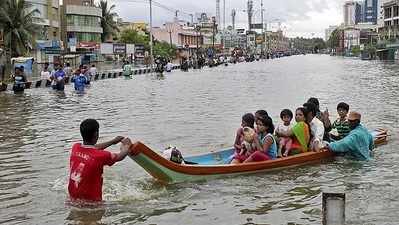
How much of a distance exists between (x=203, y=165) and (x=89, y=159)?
9.70ft

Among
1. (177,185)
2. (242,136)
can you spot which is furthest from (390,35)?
(177,185)

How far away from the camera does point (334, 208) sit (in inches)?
242

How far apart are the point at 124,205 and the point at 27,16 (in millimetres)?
→ 51743

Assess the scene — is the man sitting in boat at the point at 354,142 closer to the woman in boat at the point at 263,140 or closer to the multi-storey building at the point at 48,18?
the woman in boat at the point at 263,140

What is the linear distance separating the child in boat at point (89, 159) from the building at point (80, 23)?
8325cm

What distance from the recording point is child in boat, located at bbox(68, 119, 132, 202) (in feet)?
25.6

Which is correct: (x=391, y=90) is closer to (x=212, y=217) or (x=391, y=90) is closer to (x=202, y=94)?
(x=202, y=94)

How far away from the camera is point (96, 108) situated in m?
24.4

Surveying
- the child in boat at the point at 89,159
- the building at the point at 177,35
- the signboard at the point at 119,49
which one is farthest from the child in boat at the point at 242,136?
the building at the point at 177,35

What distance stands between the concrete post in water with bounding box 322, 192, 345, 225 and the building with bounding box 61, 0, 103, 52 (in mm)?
85713

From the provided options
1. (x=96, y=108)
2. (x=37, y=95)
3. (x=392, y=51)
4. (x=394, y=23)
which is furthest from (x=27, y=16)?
(x=394, y=23)

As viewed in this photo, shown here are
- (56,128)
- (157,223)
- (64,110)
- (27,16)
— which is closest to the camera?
(157,223)

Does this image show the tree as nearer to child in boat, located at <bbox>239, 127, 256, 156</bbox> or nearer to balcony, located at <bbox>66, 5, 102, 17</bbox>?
balcony, located at <bbox>66, 5, 102, 17</bbox>

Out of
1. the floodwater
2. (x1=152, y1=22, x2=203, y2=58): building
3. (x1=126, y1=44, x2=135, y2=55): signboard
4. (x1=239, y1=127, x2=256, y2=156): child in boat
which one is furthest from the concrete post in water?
(x1=152, y1=22, x2=203, y2=58): building
